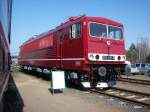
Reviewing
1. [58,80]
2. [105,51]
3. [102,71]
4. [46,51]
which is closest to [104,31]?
[105,51]

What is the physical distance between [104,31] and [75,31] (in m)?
1.54

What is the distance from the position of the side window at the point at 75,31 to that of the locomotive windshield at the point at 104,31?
646 mm

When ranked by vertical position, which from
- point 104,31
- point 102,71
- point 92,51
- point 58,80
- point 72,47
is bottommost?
point 58,80

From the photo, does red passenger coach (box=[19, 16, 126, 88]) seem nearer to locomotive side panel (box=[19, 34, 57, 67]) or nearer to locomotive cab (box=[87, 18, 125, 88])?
locomotive cab (box=[87, 18, 125, 88])

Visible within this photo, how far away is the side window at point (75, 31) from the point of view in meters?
14.0

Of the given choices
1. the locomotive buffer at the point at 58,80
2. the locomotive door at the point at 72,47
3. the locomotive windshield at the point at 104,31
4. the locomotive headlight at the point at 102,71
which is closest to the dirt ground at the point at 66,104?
the locomotive buffer at the point at 58,80

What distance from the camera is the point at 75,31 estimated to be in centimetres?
1441

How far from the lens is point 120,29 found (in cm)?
1508

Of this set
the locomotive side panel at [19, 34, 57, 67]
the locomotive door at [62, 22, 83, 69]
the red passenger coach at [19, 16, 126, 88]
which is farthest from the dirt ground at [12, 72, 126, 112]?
the locomotive side panel at [19, 34, 57, 67]

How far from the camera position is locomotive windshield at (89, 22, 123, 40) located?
541 inches

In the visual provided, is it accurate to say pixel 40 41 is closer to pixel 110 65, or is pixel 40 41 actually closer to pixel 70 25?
pixel 70 25

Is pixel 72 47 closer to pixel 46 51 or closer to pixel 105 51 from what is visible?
pixel 105 51

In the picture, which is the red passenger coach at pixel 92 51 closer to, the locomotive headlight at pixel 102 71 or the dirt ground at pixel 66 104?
the locomotive headlight at pixel 102 71

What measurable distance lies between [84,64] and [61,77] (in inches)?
50.6
